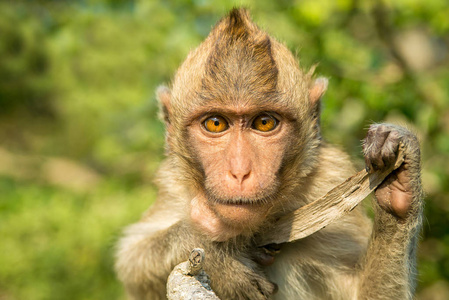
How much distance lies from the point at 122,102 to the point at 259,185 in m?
7.61

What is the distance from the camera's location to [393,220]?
111 inches

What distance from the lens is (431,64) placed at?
26.3ft

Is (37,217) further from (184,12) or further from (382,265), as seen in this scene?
(382,265)

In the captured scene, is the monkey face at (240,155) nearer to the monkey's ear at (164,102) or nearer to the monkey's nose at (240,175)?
the monkey's nose at (240,175)

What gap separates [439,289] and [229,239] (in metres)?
4.47

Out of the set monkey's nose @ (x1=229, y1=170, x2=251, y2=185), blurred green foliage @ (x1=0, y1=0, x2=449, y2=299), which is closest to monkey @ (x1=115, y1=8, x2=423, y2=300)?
monkey's nose @ (x1=229, y1=170, x2=251, y2=185)

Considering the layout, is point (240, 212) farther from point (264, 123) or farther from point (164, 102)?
point (164, 102)

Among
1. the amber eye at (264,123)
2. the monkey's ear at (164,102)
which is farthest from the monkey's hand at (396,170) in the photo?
the monkey's ear at (164,102)

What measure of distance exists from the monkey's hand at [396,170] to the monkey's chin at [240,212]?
610 mm

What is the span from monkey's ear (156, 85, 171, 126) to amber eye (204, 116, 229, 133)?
53cm

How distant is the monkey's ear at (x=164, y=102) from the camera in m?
3.60

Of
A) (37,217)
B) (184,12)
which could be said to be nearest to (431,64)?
(184,12)

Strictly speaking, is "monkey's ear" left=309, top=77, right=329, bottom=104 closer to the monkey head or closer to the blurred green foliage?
the monkey head

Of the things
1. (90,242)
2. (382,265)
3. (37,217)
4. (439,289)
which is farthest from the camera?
(37,217)
